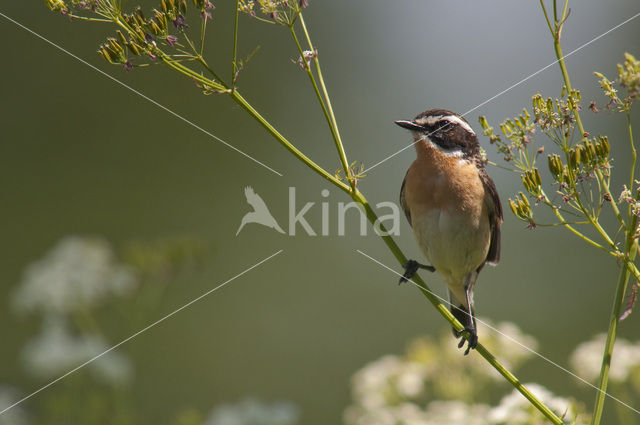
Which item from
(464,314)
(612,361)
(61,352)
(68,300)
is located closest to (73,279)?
(68,300)

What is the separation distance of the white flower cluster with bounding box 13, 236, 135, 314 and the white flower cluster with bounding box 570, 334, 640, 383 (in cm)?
241

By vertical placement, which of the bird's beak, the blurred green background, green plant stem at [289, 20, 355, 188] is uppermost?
green plant stem at [289, 20, 355, 188]

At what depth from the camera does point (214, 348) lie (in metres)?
12.5

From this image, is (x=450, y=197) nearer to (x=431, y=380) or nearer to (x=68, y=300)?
(x=431, y=380)

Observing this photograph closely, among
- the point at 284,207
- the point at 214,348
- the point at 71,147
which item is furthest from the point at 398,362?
the point at 71,147

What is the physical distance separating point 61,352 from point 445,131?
2.58m

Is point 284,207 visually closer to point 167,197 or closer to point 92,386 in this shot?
point 167,197

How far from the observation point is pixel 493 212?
14.2 ft

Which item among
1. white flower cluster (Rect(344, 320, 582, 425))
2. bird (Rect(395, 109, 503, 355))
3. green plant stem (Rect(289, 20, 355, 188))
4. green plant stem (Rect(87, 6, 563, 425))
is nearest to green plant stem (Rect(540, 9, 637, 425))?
green plant stem (Rect(87, 6, 563, 425))

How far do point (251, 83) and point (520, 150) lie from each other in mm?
12635

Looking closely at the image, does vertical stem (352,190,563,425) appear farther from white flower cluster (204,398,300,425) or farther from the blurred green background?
the blurred green background

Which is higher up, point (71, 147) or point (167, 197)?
point (71, 147)

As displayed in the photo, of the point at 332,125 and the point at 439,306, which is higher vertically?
the point at 332,125

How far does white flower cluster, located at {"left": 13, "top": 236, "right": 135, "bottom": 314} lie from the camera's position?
4020 millimetres
